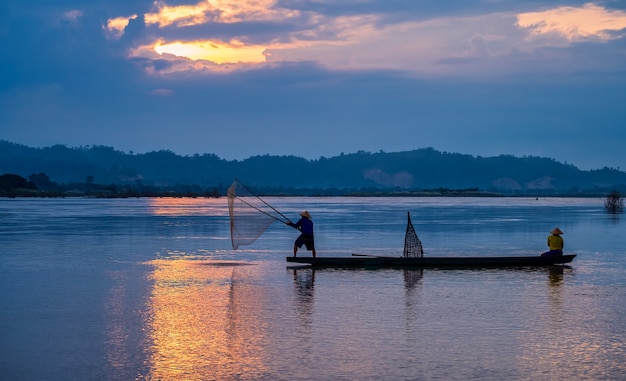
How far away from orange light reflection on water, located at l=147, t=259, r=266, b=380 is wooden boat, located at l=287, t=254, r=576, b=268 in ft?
8.88

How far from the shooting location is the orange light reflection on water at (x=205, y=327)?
10609 millimetres

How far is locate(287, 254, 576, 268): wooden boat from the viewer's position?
22.6 meters

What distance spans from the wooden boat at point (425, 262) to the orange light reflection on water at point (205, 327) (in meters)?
2.71

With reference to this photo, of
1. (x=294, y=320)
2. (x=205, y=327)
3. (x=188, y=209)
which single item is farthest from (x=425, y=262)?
(x=188, y=209)

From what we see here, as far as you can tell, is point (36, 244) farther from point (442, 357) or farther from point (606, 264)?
point (442, 357)

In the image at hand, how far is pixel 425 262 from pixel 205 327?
34.0 ft

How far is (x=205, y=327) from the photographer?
13500 mm

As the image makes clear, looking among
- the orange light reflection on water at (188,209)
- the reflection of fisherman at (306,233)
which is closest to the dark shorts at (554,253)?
the reflection of fisherman at (306,233)

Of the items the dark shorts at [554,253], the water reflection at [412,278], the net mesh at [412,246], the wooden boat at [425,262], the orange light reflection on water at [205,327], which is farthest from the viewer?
the net mesh at [412,246]

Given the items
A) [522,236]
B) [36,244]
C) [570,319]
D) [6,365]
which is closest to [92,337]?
[6,365]

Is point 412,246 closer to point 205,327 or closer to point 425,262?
point 425,262

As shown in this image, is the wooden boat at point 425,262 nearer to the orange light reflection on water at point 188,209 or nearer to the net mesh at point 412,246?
the net mesh at point 412,246

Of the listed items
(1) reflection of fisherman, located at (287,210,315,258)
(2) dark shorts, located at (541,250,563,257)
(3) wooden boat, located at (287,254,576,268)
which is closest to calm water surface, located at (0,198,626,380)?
(3) wooden boat, located at (287,254,576,268)

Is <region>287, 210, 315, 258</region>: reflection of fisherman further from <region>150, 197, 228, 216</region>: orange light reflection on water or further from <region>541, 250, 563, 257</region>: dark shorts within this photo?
<region>150, 197, 228, 216</region>: orange light reflection on water
